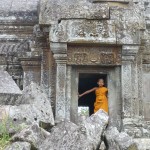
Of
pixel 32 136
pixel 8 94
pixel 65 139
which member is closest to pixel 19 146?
pixel 32 136

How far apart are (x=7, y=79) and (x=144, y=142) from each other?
2.25 m

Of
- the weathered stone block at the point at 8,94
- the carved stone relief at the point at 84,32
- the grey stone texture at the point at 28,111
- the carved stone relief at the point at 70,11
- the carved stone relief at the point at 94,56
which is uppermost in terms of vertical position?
the carved stone relief at the point at 70,11

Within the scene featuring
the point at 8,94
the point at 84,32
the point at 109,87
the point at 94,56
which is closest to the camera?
the point at 8,94

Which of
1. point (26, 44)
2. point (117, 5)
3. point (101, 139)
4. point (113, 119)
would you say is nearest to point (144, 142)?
point (101, 139)

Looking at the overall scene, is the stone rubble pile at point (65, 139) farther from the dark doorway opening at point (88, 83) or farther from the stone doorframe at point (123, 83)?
the dark doorway opening at point (88, 83)

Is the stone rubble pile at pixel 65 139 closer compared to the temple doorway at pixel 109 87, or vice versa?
the stone rubble pile at pixel 65 139

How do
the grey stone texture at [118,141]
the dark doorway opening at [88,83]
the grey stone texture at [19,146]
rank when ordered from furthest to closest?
1. the dark doorway opening at [88,83]
2. the grey stone texture at [118,141]
3. the grey stone texture at [19,146]

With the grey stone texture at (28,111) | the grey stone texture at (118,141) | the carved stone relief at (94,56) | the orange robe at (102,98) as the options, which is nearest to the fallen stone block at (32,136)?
the grey stone texture at (28,111)

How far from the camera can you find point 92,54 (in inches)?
354

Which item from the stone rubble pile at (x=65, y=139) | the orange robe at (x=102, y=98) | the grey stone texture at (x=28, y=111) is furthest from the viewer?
the orange robe at (x=102, y=98)

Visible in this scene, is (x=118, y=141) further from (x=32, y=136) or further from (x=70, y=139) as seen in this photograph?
(x=32, y=136)

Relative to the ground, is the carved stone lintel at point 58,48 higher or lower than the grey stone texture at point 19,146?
higher

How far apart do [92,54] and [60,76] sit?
31.8 inches

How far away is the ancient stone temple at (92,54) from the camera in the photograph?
8.71m
